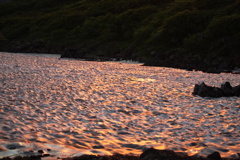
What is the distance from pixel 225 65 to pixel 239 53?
30.3 ft

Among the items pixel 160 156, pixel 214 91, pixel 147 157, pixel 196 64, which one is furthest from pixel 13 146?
pixel 196 64

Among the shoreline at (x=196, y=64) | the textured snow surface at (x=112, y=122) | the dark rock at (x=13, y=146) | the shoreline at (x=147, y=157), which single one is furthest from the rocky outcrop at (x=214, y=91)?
the shoreline at (x=196, y=64)

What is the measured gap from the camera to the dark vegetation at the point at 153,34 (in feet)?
169

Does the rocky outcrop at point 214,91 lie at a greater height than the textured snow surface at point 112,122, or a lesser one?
greater

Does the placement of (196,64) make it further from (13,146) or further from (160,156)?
(160,156)

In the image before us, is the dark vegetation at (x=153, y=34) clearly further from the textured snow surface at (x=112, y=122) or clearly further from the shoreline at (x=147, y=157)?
the shoreline at (x=147, y=157)

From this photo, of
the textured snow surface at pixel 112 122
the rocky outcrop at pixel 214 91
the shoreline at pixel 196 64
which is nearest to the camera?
the textured snow surface at pixel 112 122

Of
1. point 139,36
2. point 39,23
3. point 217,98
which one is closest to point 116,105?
point 217,98

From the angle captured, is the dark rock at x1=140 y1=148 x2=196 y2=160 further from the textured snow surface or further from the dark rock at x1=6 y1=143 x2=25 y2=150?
the dark rock at x1=6 y1=143 x2=25 y2=150

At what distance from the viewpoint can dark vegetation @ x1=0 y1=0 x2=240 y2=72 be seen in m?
51.4

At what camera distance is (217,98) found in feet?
63.8

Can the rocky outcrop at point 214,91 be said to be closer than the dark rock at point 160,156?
No

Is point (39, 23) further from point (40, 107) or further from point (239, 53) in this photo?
point (40, 107)

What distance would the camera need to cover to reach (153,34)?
68250 mm
